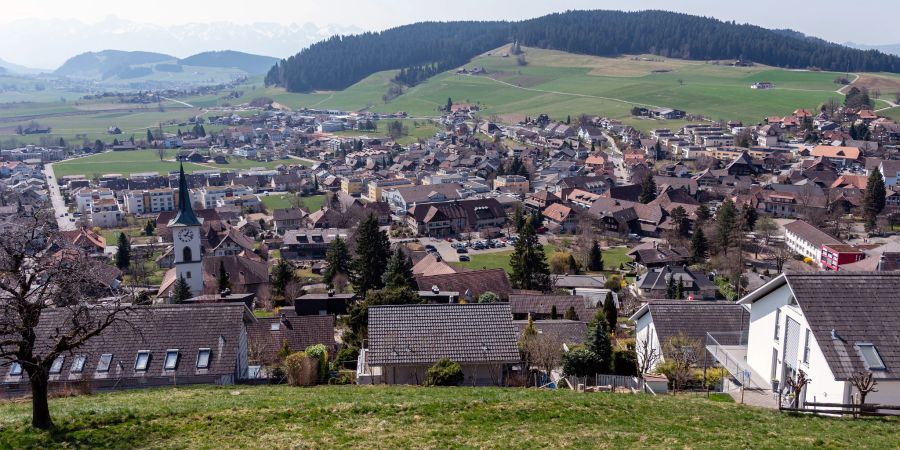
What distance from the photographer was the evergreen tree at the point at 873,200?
2397 inches

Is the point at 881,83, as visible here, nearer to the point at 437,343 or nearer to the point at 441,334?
the point at 441,334

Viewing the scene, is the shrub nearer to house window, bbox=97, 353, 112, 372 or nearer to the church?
house window, bbox=97, 353, 112, 372

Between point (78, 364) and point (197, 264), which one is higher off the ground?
point (78, 364)

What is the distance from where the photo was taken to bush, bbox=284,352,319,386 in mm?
16969

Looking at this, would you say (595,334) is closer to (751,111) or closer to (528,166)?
(528,166)

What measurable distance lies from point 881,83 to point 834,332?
489 feet

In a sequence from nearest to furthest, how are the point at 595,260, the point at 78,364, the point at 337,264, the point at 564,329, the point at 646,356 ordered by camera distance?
the point at 78,364, the point at 646,356, the point at 564,329, the point at 337,264, the point at 595,260

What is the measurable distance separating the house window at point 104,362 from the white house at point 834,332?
15328 millimetres

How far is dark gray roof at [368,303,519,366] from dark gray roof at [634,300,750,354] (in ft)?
17.0

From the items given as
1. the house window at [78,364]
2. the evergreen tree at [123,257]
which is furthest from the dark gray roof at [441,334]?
the evergreen tree at [123,257]

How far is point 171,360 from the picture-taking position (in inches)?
716

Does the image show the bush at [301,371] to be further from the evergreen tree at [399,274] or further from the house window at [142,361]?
the evergreen tree at [399,274]

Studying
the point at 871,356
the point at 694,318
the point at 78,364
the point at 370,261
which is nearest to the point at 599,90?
the point at 370,261

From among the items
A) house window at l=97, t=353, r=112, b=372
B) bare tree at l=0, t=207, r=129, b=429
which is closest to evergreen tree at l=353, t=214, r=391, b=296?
house window at l=97, t=353, r=112, b=372
